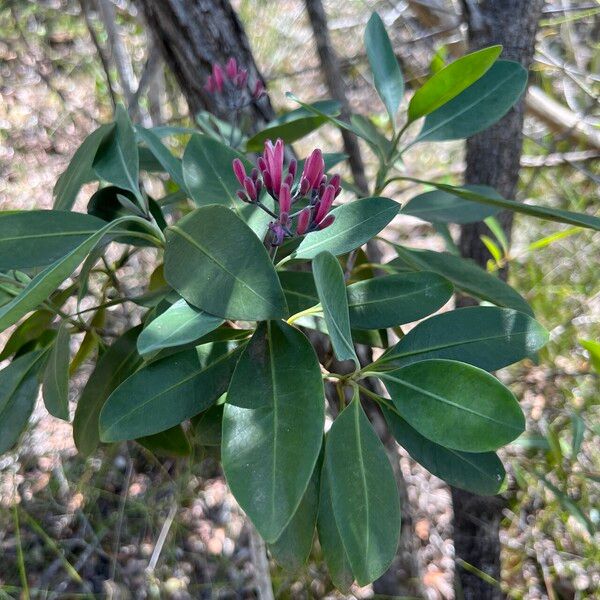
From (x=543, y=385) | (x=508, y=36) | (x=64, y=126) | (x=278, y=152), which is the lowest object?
(x=543, y=385)

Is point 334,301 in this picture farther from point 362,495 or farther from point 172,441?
point 172,441

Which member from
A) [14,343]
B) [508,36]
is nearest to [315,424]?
[14,343]

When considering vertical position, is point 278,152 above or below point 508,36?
above

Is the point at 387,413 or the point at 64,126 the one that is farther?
the point at 64,126

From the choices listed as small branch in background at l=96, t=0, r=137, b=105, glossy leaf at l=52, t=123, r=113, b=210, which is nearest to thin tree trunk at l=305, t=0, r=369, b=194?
small branch in background at l=96, t=0, r=137, b=105

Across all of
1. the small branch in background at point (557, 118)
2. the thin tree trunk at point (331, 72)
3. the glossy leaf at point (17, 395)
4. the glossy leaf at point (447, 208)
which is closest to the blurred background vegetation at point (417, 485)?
the small branch in background at point (557, 118)

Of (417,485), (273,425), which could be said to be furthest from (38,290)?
(417,485)

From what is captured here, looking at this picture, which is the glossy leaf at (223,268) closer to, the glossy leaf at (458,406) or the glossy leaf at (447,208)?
the glossy leaf at (458,406)

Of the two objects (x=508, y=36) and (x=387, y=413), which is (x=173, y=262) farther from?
(x=508, y=36)
